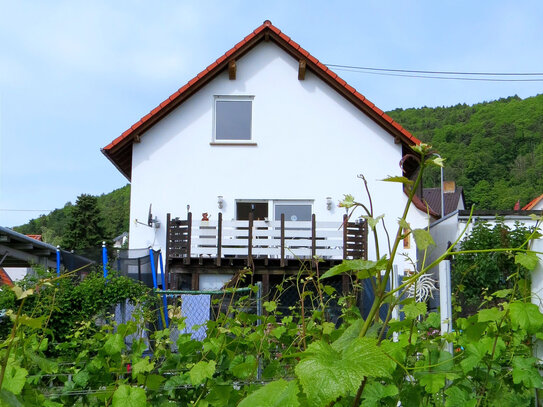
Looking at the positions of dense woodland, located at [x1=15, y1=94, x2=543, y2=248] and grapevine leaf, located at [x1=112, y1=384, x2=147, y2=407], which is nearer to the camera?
grapevine leaf, located at [x1=112, y1=384, x2=147, y2=407]

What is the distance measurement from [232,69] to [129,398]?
11680mm

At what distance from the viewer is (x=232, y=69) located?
12492 mm

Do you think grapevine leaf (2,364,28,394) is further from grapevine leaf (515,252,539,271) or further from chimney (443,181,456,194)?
chimney (443,181,456,194)

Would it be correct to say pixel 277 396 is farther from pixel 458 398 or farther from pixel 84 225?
pixel 84 225

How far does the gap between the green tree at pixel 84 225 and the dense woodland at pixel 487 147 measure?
7.75 meters

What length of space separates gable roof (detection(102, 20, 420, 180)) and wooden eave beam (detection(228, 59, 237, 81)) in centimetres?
7

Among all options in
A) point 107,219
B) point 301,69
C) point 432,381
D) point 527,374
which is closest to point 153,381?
point 432,381

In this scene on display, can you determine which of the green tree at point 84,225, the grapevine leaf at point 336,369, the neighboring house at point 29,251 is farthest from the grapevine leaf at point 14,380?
the green tree at point 84,225

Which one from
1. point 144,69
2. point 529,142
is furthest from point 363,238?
point 529,142

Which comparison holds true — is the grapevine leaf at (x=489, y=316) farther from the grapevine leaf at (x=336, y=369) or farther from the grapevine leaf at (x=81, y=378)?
the grapevine leaf at (x=81, y=378)

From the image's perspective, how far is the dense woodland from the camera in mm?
47906

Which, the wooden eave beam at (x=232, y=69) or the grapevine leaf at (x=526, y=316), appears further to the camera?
the wooden eave beam at (x=232, y=69)

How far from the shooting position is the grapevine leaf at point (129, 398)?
1.39m

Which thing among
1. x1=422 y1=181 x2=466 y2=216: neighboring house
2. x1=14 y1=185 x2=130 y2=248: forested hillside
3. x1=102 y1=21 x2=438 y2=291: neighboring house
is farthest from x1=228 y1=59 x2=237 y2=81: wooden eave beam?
x1=14 y1=185 x2=130 y2=248: forested hillside
